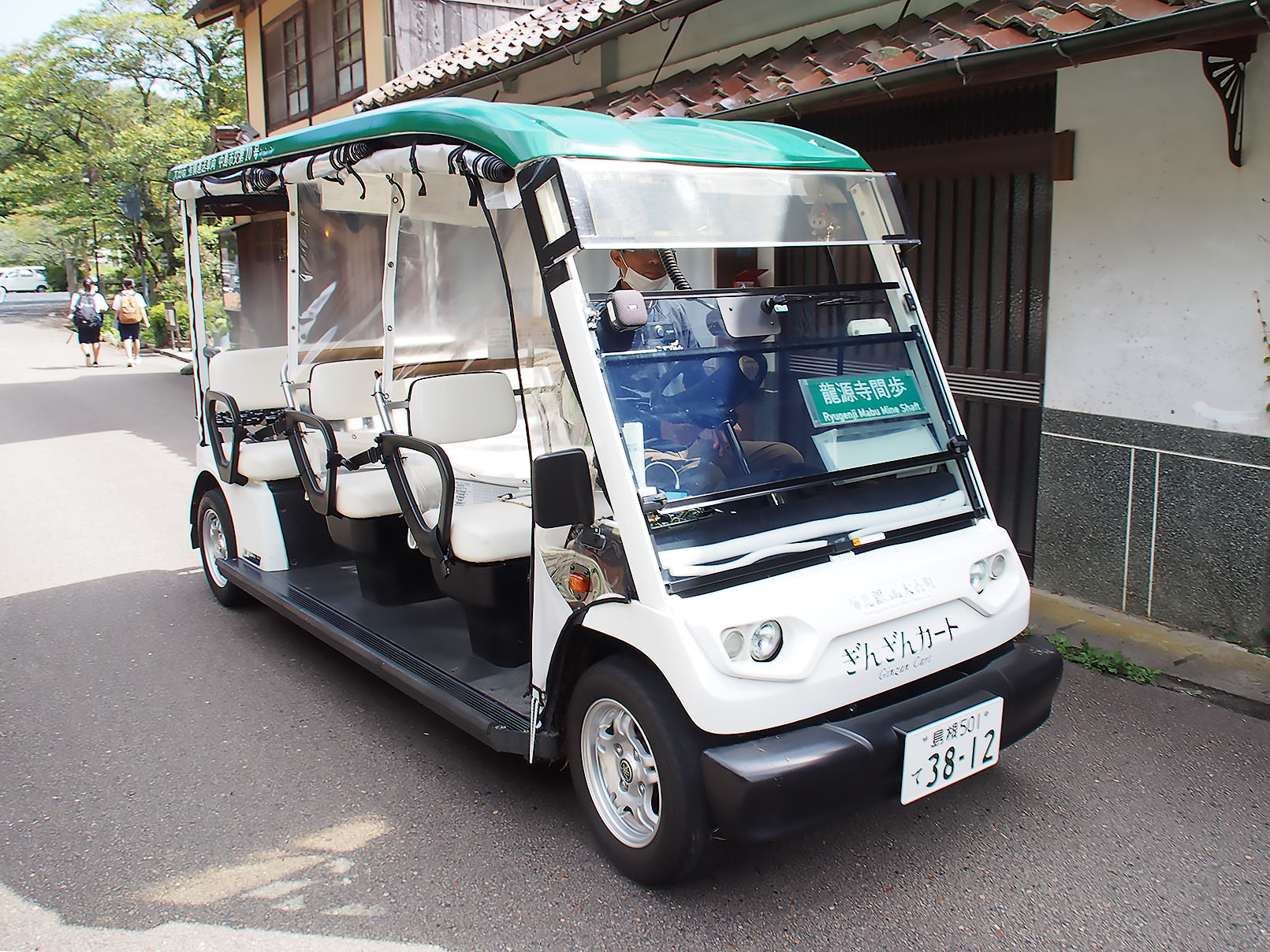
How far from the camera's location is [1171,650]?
16.4 ft

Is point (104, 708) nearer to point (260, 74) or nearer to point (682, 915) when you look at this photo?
point (682, 915)

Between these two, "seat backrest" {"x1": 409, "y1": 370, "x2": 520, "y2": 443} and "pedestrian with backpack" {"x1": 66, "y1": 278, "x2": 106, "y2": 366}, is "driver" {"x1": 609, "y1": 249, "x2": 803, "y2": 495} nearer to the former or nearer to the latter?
"seat backrest" {"x1": 409, "y1": 370, "x2": 520, "y2": 443}

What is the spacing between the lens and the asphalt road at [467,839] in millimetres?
3031

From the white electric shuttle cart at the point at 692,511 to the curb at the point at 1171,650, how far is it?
1.51 metres

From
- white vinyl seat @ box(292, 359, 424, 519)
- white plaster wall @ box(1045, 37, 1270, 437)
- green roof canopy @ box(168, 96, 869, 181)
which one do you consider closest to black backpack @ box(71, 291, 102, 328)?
white vinyl seat @ box(292, 359, 424, 519)

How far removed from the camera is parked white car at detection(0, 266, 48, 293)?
4484 cm

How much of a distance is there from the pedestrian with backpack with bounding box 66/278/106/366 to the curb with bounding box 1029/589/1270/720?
1883cm

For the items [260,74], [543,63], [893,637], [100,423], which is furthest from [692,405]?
[260,74]

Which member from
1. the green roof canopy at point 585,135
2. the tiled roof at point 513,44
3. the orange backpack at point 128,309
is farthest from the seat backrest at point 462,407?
the orange backpack at point 128,309

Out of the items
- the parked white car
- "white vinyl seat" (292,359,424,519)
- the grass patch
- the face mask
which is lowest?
the grass patch

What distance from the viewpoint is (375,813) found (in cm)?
370

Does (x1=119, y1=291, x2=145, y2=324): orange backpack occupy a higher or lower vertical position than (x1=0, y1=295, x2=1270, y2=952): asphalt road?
higher

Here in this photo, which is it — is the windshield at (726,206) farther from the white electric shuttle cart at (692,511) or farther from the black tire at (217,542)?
the black tire at (217,542)

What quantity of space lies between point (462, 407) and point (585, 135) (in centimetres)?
169
